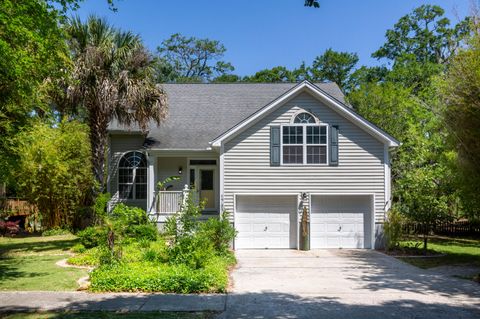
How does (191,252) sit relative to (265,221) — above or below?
below

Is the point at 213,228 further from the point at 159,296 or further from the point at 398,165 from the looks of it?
the point at 398,165

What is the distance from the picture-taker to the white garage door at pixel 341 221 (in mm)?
16422

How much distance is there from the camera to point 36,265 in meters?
12.1

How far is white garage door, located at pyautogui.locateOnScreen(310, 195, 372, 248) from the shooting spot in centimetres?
1642

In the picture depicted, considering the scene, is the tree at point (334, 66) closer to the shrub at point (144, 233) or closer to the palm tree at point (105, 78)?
the palm tree at point (105, 78)

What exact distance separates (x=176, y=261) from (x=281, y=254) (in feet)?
17.7

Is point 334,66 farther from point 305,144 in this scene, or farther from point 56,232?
point 56,232

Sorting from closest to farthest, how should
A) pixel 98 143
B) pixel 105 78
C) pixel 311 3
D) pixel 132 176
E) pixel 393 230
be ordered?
pixel 311 3 < pixel 393 230 < pixel 105 78 < pixel 98 143 < pixel 132 176

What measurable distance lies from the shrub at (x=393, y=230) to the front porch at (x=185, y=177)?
Result: 278 inches

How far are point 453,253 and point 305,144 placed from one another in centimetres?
655

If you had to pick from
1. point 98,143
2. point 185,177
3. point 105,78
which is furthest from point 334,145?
point 98,143

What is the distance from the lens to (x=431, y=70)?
3250 cm

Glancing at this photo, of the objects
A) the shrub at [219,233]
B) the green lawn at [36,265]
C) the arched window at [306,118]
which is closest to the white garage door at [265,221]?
the shrub at [219,233]

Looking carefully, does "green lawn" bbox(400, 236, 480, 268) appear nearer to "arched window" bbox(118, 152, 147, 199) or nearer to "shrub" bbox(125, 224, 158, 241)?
"shrub" bbox(125, 224, 158, 241)
